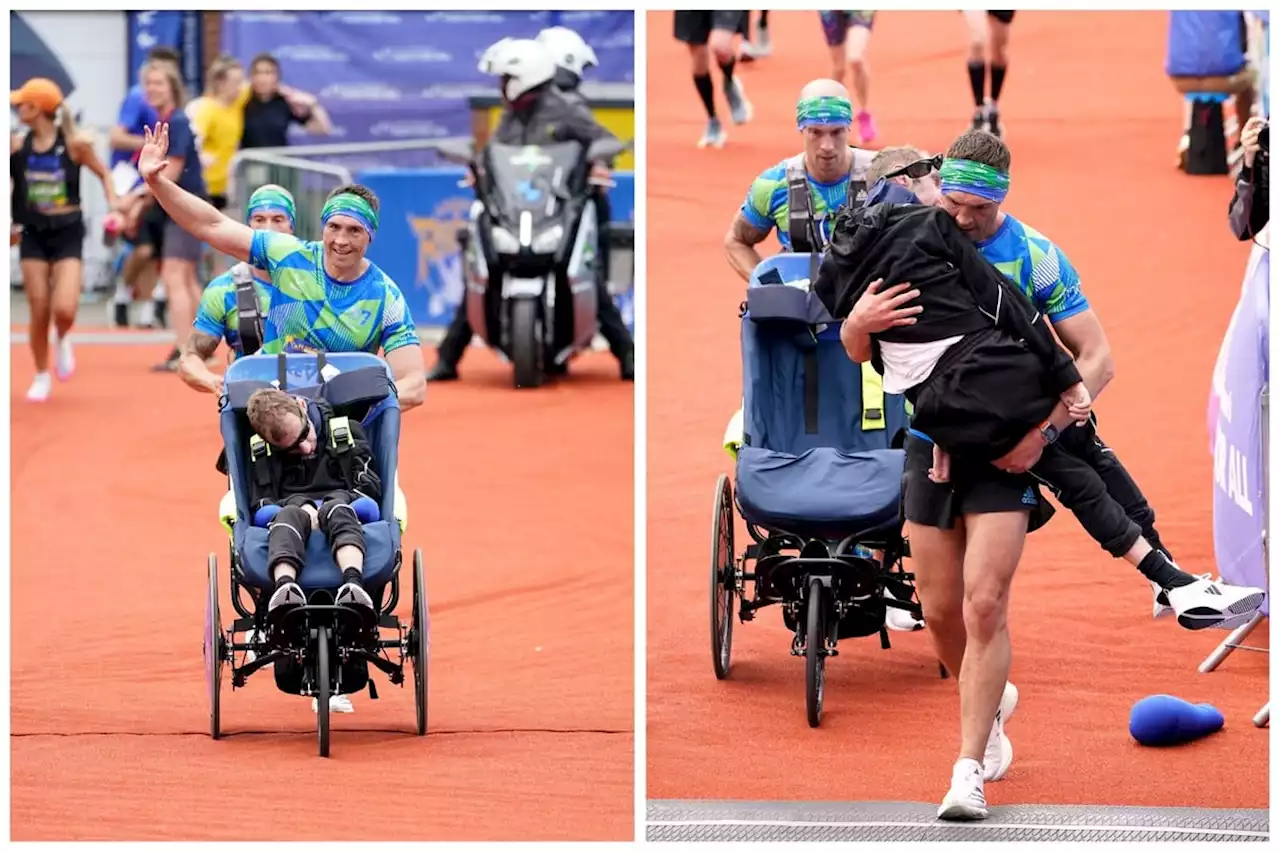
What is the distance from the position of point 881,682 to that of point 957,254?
2476 millimetres

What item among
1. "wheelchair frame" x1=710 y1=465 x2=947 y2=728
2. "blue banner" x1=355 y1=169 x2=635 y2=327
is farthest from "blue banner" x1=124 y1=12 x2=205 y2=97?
"wheelchair frame" x1=710 y1=465 x2=947 y2=728

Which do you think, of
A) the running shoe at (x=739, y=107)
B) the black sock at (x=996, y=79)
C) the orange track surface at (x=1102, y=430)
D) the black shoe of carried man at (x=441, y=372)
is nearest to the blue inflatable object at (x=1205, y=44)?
the black sock at (x=996, y=79)

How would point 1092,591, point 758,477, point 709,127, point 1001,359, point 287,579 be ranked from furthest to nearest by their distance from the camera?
point 709,127 < point 1092,591 < point 758,477 < point 287,579 < point 1001,359

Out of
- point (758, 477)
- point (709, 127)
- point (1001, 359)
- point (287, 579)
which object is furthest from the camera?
point (709, 127)

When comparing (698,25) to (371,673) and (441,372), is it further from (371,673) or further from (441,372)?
(441,372)

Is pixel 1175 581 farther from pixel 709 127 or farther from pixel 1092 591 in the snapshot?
pixel 709 127

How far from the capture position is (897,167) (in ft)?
22.8

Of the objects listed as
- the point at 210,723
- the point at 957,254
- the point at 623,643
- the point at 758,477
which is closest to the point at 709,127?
the point at 623,643

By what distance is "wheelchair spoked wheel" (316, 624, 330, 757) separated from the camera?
7.71 meters

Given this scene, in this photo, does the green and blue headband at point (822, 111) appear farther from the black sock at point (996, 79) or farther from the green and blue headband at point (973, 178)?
the black sock at point (996, 79)

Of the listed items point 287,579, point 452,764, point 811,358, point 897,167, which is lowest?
point 452,764

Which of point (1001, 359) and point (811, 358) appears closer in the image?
point (1001, 359)

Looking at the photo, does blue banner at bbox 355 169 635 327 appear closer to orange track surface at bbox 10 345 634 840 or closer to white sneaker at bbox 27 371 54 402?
orange track surface at bbox 10 345 634 840

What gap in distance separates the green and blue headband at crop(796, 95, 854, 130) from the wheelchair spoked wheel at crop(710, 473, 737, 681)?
1.16m
